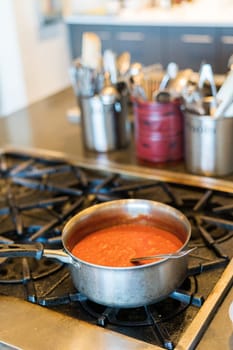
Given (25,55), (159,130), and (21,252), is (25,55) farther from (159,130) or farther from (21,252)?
(21,252)

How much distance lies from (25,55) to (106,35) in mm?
485

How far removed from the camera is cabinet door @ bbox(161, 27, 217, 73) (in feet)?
8.33

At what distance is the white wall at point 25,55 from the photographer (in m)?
2.67

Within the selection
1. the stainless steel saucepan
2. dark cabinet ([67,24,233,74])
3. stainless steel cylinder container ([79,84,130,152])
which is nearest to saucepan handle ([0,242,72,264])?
the stainless steel saucepan

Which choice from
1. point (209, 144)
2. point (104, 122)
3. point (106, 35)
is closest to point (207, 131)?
point (209, 144)

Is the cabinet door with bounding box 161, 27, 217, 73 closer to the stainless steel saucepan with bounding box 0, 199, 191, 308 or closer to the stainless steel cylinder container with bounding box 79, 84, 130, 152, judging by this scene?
the stainless steel cylinder container with bounding box 79, 84, 130, 152

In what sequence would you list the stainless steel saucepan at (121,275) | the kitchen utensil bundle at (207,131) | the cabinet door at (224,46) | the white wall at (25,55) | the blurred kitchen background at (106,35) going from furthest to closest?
the white wall at (25,55) < the blurred kitchen background at (106,35) < the cabinet door at (224,46) < the kitchen utensil bundle at (207,131) < the stainless steel saucepan at (121,275)

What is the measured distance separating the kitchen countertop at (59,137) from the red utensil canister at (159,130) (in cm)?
2

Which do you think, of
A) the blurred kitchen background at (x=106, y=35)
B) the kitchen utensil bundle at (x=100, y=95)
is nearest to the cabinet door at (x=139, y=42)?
the blurred kitchen background at (x=106, y=35)

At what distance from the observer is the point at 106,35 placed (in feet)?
9.40

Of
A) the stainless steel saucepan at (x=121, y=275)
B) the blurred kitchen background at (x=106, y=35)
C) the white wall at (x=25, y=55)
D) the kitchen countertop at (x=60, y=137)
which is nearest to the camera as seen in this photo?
the stainless steel saucepan at (x=121, y=275)

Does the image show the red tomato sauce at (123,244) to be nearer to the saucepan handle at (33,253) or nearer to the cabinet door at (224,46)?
the saucepan handle at (33,253)

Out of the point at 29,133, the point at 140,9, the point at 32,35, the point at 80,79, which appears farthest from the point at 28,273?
the point at 140,9

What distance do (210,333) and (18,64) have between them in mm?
2394
